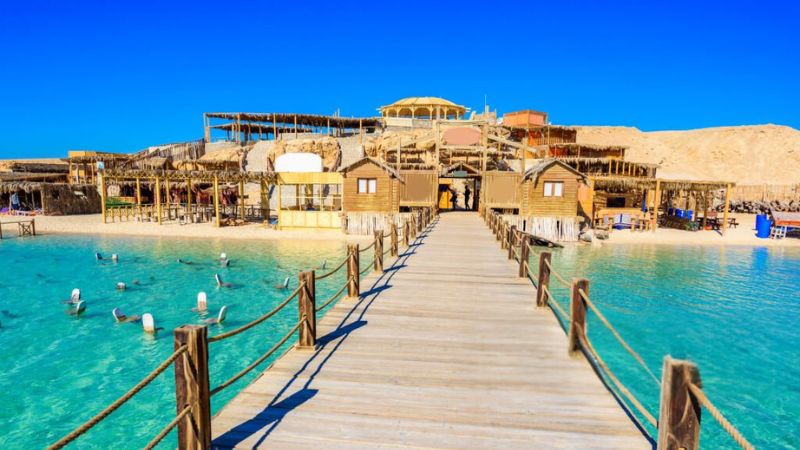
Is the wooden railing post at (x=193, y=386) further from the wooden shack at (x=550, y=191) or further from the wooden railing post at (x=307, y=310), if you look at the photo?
the wooden shack at (x=550, y=191)

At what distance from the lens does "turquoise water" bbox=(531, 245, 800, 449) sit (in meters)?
8.62

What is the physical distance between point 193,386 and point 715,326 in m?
15.0

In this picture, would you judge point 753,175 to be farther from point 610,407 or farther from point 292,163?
point 610,407

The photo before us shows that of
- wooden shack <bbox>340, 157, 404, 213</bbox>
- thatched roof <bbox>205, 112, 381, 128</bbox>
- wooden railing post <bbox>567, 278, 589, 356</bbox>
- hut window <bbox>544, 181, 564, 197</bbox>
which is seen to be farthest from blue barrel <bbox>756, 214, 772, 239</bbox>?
thatched roof <bbox>205, 112, 381, 128</bbox>

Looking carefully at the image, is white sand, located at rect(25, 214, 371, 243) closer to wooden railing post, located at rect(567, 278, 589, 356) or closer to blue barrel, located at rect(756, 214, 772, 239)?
wooden railing post, located at rect(567, 278, 589, 356)

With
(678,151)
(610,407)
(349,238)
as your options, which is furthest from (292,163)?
(678,151)

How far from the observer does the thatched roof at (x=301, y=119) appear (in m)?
53.5

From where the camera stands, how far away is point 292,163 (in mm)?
38281

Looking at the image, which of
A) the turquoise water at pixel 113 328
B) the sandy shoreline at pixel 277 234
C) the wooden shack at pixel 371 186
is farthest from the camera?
the sandy shoreline at pixel 277 234

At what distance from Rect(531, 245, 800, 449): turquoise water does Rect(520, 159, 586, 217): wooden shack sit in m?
4.00

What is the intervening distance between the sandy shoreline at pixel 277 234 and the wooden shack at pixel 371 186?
231cm

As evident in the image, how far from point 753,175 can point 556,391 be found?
79.8m

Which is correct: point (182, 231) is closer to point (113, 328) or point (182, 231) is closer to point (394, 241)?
point (113, 328)

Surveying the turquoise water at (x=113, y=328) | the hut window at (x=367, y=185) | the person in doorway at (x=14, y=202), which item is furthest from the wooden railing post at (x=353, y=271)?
the person in doorway at (x=14, y=202)
